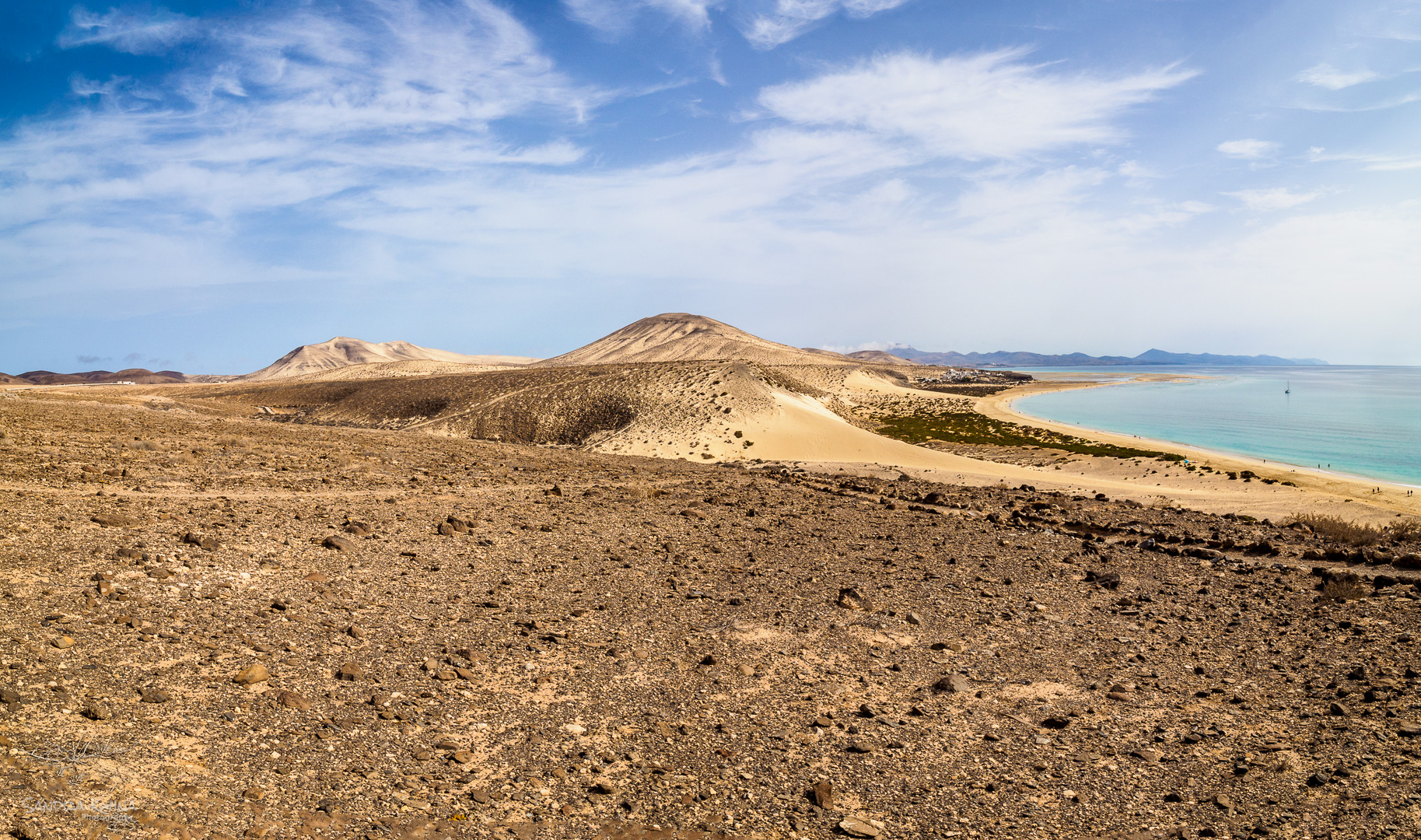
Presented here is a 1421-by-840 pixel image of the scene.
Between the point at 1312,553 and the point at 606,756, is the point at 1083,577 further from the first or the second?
the point at 606,756

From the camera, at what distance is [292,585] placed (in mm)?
9922

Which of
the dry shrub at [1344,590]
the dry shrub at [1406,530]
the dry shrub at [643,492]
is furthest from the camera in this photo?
the dry shrub at [643,492]

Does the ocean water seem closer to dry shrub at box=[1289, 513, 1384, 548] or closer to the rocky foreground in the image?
dry shrub at box=[1289, 513, 1384, 548]

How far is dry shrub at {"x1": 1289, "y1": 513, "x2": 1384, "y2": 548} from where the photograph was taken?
16.6 meters

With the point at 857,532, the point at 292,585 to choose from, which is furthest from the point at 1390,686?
the point at 292,585

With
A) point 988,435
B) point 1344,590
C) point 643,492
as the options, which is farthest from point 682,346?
point 1344,590

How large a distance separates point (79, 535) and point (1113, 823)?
13491mm

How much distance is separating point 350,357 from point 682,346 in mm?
87088

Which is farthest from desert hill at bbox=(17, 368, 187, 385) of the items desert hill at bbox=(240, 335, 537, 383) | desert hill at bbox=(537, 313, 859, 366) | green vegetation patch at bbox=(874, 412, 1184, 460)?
green vegetation patch at bbox=(874, 412, 1184, 460)

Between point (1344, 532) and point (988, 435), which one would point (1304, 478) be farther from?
point (988, 435)

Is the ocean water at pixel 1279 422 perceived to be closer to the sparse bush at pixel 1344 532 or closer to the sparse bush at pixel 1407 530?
the sparse bush at pixel 1407 530

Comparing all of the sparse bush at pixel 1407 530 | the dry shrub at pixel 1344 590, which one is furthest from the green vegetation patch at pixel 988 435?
the dry shrub at pixel 1344 590

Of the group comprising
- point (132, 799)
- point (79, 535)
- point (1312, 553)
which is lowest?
point (1312, 553)

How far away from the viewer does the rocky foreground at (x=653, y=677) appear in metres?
5.82
